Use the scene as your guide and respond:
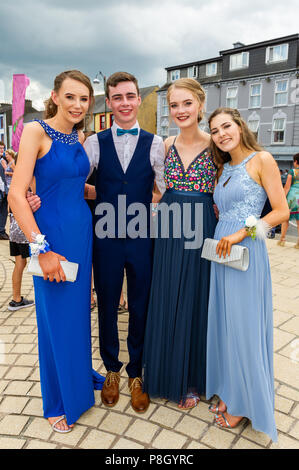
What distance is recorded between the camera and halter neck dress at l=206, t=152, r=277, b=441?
2.15 metres

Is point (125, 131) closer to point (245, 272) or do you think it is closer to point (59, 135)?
point (59, 135)

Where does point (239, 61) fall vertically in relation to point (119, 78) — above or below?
above

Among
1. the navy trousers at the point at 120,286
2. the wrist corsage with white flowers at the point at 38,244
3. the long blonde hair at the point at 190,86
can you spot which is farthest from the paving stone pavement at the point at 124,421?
the long blonde hair at the point at 190,86

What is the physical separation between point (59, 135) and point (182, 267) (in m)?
1.17

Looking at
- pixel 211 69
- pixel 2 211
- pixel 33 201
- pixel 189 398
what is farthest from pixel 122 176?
pixel 211 69

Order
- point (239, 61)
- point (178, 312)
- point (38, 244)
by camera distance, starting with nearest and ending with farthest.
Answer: point (38, 244), point (178, 312), point (239, 61)

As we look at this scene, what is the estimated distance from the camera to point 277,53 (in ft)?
75.0

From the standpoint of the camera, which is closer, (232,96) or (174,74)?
(232,96)

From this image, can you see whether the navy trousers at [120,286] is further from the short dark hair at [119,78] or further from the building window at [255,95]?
the building window at [255,95]

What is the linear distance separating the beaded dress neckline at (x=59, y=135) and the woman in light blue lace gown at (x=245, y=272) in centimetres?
88

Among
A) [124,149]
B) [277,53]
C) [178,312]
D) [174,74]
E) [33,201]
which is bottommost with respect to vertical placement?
[178,312]

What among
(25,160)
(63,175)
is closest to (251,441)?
(63,175)

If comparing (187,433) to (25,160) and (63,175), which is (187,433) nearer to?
(63,175)

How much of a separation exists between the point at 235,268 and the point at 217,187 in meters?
0.54
